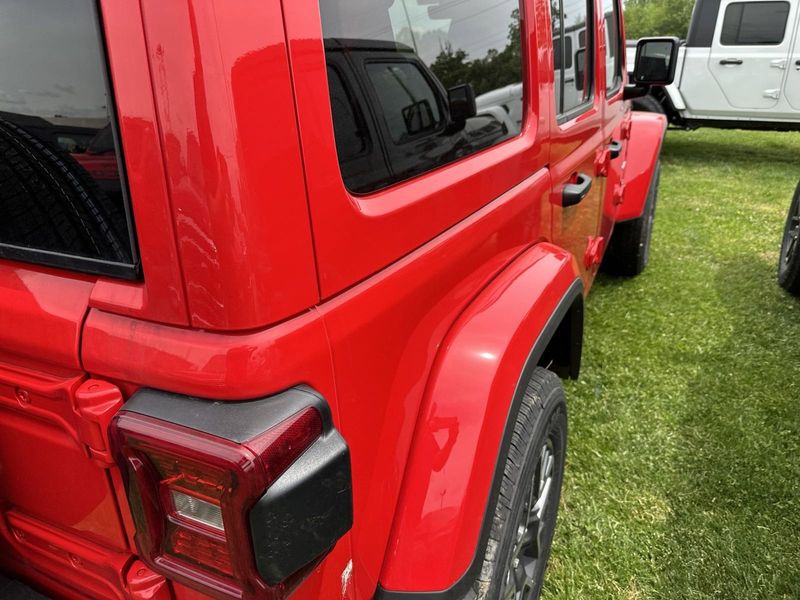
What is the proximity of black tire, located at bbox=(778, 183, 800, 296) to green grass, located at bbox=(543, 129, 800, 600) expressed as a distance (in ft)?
0.42

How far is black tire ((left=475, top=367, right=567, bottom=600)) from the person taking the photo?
1.40 meters

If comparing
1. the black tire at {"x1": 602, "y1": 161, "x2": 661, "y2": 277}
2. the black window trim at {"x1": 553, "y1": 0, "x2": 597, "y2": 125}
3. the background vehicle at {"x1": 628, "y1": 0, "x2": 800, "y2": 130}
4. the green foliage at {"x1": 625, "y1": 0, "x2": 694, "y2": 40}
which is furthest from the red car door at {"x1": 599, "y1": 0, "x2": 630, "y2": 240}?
the green foliage at {"x1": 625, "y1": 0, "x2": 694, "y2": 40}

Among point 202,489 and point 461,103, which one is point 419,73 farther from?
point 202,489

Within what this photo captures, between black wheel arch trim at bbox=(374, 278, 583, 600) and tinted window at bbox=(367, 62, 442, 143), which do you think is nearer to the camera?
tinted window at bbox=(367, 62, 442, 143)

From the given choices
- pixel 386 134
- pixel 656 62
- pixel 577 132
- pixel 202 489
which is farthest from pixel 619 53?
pixel 202 489

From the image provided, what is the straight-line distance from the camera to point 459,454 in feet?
3.98

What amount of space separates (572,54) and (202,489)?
194cm

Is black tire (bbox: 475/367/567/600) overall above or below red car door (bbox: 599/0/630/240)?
below

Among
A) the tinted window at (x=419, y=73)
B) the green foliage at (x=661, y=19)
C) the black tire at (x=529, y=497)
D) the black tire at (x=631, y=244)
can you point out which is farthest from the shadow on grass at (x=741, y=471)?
the green foliage at (x=661, y=19)

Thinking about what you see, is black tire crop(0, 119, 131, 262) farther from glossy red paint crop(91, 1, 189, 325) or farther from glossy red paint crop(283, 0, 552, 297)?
glossy red paint crop(283, 0, 552, 297)

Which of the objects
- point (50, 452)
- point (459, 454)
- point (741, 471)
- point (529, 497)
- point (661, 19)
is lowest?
point (741, 471)

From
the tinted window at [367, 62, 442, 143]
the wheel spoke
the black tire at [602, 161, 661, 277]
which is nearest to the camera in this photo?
the tinted window at [367, 62, 442, 143]

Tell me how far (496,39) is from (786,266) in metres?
3.50

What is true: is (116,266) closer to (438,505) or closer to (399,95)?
(399,95)
